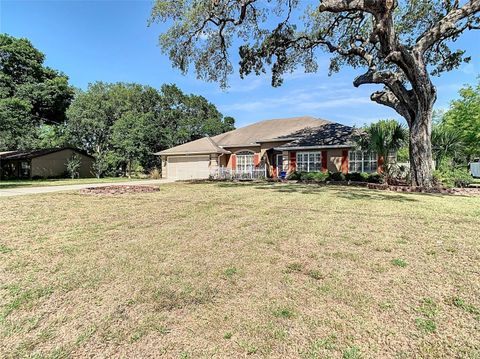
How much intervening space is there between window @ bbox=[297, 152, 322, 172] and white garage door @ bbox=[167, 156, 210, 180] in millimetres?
8766

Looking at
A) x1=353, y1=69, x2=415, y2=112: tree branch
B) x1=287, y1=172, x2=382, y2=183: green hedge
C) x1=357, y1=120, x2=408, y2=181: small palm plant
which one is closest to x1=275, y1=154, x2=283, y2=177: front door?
x1=287, y1=172, x2=382, y2=183: green hedge

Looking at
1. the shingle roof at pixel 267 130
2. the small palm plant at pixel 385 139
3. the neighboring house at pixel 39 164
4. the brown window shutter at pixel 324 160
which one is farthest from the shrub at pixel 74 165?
the small palm plant at pixel 385 139

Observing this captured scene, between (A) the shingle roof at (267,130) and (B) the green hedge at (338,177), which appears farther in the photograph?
(A) the shingle roof at (267,130)

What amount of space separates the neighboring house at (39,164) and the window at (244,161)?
66.2 ft

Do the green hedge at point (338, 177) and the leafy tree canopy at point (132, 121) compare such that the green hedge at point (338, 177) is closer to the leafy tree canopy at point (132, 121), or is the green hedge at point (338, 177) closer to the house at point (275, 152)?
the house at point (275, 152)

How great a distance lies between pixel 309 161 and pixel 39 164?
28.6m

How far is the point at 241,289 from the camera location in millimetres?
3502

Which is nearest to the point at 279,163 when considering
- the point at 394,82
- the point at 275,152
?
the point at 275,152

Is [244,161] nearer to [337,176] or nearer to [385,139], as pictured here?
[337,176]

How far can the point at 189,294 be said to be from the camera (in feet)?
11.1

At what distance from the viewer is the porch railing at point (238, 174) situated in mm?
24156

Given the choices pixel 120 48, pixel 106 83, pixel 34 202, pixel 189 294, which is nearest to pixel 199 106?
pixel 106 83

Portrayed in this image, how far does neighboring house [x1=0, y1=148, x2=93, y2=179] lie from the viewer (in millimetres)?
30344

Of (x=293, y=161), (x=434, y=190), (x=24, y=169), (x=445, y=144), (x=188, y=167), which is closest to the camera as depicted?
(x=434, y=190)
